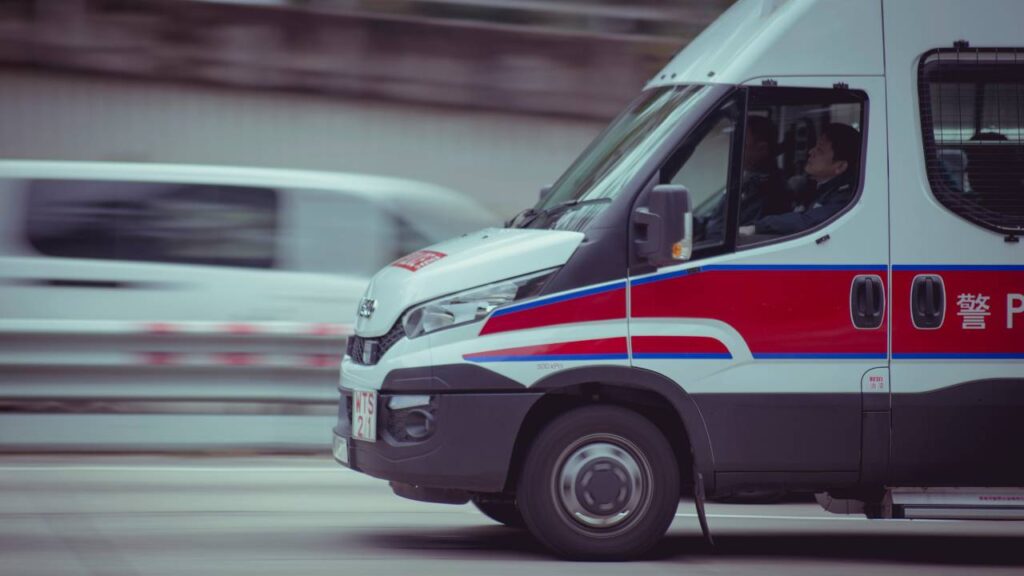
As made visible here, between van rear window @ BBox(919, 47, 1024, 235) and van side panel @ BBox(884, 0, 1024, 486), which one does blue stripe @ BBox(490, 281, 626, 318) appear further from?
van rear window @ BBox(919, 47, 1024, 235)

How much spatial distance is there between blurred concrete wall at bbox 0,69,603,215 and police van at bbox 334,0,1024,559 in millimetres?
11893

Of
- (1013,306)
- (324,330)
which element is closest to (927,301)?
(1013,306)

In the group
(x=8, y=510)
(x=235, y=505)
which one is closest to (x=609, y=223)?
(x=235, y=505)

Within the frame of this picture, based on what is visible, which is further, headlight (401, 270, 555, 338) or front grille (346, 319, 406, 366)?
front grille (346, 319, 406, 366)

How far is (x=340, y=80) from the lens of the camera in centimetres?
1864

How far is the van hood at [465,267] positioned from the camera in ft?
22.4

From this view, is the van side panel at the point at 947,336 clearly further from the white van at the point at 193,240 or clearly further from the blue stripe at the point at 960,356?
the white van at the point at 193,240

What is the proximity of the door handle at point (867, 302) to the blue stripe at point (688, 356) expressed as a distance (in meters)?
0.59

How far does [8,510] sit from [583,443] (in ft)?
10.8

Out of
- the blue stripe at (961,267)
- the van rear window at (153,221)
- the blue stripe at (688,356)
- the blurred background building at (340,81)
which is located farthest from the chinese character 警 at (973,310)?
the blurred background building at (340,81)

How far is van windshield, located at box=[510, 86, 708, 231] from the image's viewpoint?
7.01m

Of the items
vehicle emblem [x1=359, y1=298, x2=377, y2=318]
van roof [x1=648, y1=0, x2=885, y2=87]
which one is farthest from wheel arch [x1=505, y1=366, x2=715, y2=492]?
van roof [x1=648, y1=0, x2=885, y2=87]

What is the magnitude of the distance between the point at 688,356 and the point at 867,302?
2.68ft

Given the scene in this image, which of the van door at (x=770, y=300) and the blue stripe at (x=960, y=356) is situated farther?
the blue stripe at (x=960, y=356)
